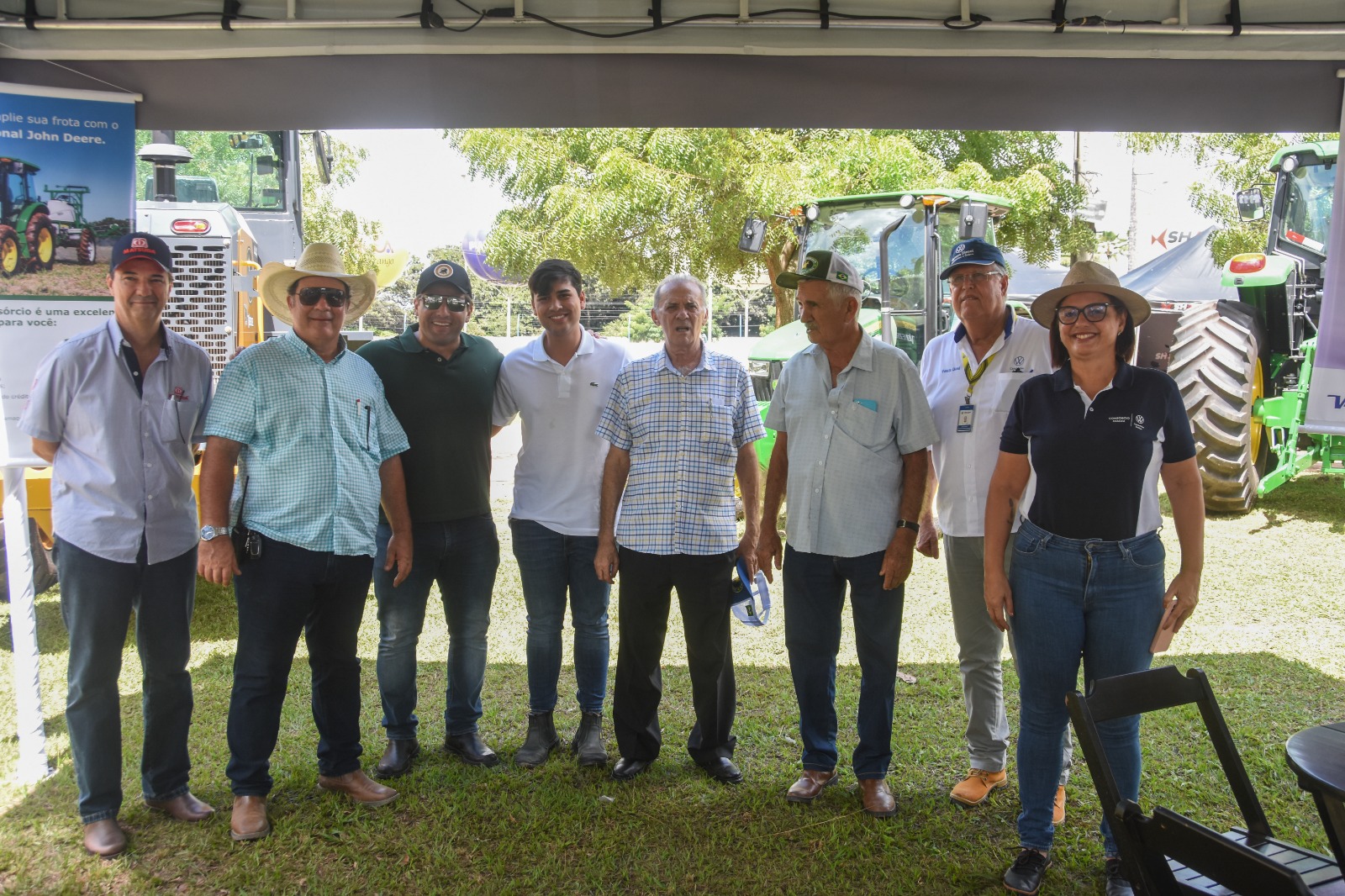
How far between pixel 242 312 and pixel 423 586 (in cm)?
405

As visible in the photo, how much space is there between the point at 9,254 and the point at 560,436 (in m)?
1.99

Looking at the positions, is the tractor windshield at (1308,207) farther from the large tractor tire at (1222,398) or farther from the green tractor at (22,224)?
the green tractor at (22,224)

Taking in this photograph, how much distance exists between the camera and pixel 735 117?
3.92 m

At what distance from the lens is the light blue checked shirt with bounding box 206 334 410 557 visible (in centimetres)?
349

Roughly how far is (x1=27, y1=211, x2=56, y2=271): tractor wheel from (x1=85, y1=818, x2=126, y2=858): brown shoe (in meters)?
1.88

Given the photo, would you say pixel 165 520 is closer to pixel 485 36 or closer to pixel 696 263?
pixel 485 36

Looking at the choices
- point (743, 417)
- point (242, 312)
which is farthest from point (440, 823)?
point (242, 312)

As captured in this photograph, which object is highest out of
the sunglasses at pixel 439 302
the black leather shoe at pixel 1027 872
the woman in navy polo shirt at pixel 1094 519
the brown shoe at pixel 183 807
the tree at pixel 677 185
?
the tree at pixel 677 185

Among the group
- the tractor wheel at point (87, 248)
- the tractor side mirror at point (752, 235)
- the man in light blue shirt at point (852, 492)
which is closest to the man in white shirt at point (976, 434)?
the man in light blue shirt at point (852, 492)

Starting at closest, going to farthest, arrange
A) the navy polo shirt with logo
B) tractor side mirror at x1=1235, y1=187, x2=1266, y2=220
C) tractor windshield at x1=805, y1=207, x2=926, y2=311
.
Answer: the navy polo shirt with logo < tractor side mirror at x1=1235, y1=187, x2=1266, y2=220 < tractor windshield at x1=805, y1=207, x2=926, y2=311

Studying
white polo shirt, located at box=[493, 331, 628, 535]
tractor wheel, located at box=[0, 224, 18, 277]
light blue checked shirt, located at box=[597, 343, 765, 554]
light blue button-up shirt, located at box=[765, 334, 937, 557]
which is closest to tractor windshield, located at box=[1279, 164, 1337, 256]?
light blue button-up shirt, located at box=[765, 334, 937, 557]

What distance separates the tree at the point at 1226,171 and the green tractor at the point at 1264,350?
6.46 m

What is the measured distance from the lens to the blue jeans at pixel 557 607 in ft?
13.4

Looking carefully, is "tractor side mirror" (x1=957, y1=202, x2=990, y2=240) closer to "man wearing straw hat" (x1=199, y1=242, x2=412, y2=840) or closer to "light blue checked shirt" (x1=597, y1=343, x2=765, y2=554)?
"light blue checked shirt" (x1=597, y1=343, x2=765, y2=554)
